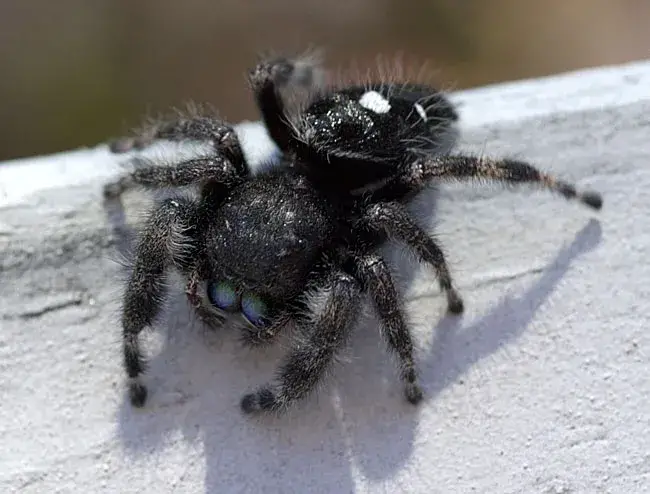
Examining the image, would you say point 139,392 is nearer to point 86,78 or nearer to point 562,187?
point 562,187

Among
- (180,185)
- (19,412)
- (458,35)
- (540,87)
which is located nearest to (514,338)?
(540,87)

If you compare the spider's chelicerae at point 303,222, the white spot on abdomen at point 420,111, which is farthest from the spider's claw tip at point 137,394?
the white spot on abdomen at point 420,111

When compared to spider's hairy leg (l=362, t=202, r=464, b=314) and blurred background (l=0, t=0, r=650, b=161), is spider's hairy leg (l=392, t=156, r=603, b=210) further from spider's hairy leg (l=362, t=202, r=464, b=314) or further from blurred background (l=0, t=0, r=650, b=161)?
blurred background (l=0, t=0, r=650, b=161)

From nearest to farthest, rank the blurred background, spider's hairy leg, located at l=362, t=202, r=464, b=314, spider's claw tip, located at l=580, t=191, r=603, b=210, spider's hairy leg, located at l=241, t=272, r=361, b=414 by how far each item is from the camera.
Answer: spider's hairy leg, located at l=241, t=272, r=361, b=414
spider's hairy leg, located at l=362, t=202, r=464, b=314
spider's claw tip, located at l=580, t=191, r=603, b=210
the blurred background

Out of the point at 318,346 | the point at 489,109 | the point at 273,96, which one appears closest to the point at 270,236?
the point at 318,346

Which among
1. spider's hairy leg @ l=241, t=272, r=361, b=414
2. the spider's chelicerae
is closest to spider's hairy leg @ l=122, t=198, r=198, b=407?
the spider's chelicerae

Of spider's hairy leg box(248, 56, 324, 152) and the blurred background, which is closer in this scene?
spider's hairy leg box(248, 56, 324, 152)

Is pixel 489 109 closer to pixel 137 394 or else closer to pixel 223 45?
pixel 137 394

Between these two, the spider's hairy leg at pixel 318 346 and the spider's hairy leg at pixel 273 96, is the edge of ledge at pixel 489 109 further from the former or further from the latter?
the spider's hairy leg at pixel 318 346
